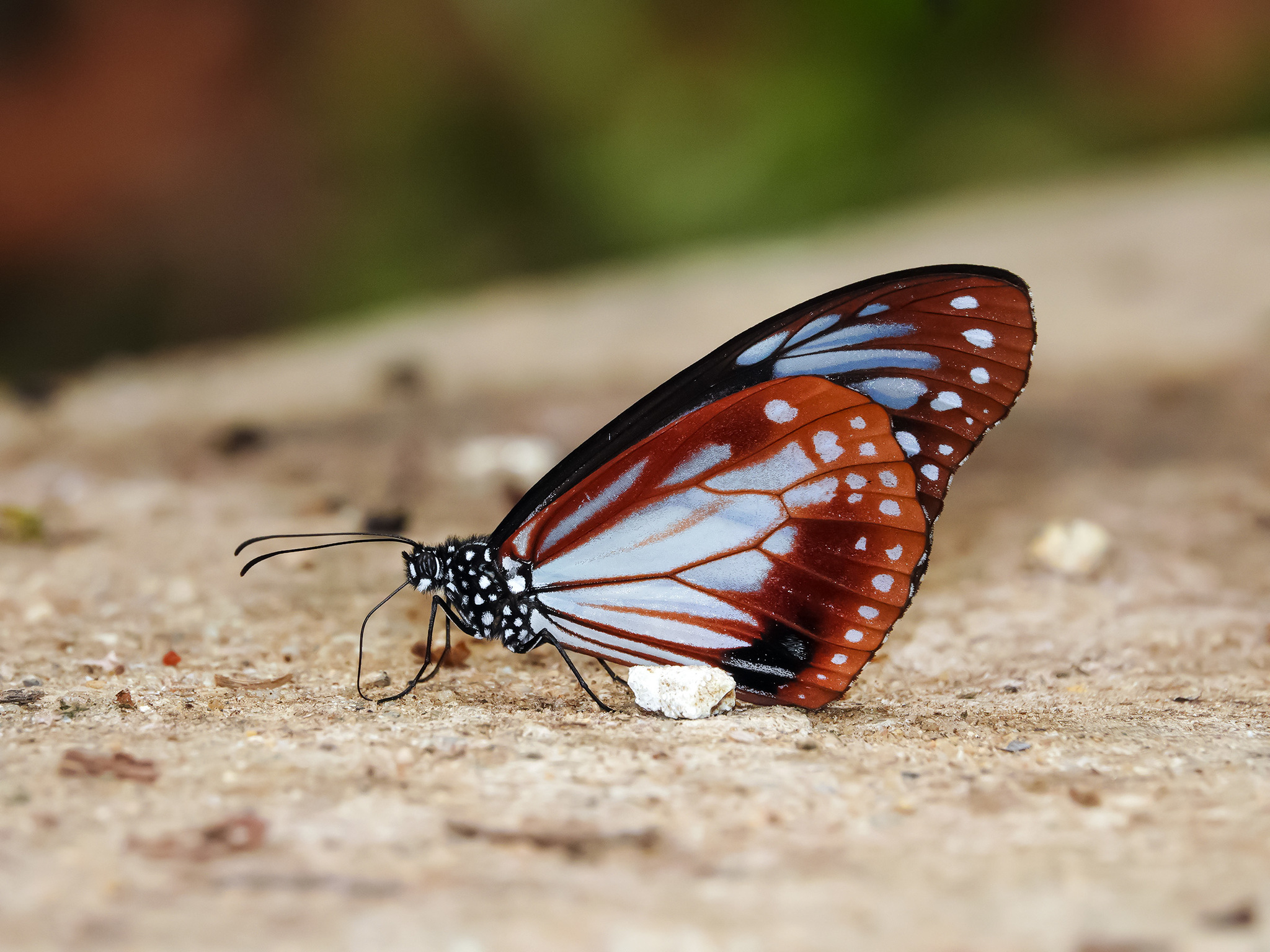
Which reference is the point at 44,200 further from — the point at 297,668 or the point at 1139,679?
the point at 1139,679

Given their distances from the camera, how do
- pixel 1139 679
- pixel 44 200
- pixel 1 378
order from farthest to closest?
pixel 44 200 → pixel 1 378 → pixel 1139 679

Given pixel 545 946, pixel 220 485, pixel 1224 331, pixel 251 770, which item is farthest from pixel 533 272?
pixel 545 946

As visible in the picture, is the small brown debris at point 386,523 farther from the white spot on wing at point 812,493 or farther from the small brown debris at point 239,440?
the white spot on wing at point 812,493

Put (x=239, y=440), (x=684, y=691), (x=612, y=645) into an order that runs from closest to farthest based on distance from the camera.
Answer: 1. (x=684, y=691)
2. (x=612, y=645)
3. (x=239, y=440)

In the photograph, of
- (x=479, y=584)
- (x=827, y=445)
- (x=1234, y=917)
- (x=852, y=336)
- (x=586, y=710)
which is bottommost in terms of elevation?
(x=1234, y=917)

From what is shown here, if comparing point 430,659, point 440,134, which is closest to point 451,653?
point 430,659

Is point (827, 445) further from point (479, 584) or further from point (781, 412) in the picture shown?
point (479, 584)
